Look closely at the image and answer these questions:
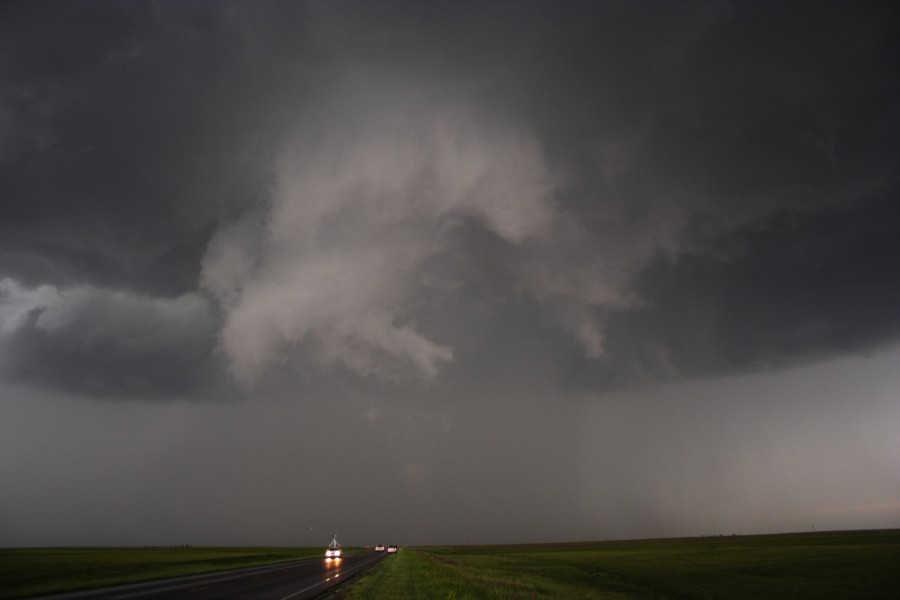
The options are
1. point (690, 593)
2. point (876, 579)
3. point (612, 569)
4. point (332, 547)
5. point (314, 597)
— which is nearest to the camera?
point (314, 597)

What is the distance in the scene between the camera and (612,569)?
5741 cm

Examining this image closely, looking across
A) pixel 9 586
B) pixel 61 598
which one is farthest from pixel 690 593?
pixel 9 586

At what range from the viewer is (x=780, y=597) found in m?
37.1

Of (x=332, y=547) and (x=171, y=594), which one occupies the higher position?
(x=171, y=594)

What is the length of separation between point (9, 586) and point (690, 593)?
4747 cm

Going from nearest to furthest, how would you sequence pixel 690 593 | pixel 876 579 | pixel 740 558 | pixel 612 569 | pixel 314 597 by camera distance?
pixel 314 597
pixel 690 593
pixel 876 579
pixel 612 569
pixel 740 558

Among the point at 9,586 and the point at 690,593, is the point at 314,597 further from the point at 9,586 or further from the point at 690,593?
the point at 690,593

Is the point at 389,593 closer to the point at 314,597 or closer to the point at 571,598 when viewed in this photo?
the point at 314,597

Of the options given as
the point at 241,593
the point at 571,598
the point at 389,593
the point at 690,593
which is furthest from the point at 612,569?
the point at 241,593

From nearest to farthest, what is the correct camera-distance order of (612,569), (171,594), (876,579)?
1. (171,594)
2. (876,579)
3. (612,569)

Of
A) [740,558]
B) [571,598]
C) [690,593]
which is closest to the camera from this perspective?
[571,598]

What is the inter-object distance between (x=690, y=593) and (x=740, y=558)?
1370 inches

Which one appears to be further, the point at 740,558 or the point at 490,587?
the point at 740,558

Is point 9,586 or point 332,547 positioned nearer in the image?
point 9,586
